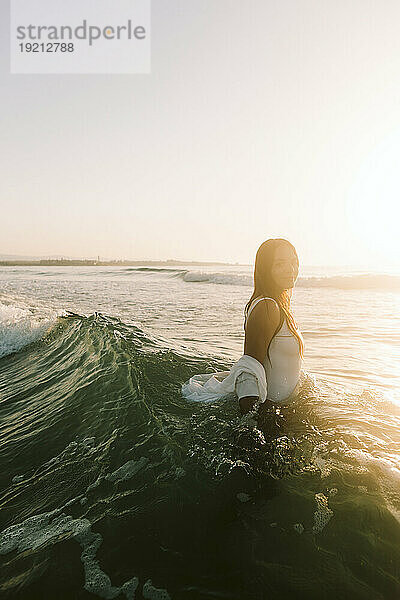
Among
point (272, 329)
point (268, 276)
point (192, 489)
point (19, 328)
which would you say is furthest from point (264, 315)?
point (19, 328)

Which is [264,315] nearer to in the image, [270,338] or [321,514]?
[270,338]

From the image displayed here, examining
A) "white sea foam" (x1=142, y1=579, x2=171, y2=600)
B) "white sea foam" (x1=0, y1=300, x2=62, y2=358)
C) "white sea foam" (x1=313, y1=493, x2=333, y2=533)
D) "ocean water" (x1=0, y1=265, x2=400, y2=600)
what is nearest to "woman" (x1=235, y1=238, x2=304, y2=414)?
"ocean water" (x1=0, y1=265, x2=400, y2=600)

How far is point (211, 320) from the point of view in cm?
1285

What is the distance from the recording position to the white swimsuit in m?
4.09

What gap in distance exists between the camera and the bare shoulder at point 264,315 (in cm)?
388

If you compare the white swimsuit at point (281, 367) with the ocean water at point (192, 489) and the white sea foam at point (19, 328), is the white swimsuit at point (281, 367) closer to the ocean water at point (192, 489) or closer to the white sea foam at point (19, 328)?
the ocean water at point (192, 489)

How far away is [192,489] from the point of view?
3.32 meters

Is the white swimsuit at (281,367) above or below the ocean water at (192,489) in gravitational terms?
above

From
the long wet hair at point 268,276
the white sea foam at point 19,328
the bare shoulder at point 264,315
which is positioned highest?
the long wet hair at point 268,276

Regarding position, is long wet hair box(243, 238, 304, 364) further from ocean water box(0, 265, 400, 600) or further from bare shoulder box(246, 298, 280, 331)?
ocean water box(0, 265, 400, 600)

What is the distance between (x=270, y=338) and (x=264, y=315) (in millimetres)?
275

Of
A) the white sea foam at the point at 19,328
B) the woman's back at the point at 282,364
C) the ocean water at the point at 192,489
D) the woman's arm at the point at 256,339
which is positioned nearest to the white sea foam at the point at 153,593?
the ocean water at the point at 192,489

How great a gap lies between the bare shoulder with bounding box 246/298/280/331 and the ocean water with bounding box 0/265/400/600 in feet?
3.68

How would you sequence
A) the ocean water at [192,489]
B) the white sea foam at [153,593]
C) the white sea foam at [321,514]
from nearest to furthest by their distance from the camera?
the white sea foam at [153,593] → the ocean water at [192,489] → the white sea foam at [321,514]
